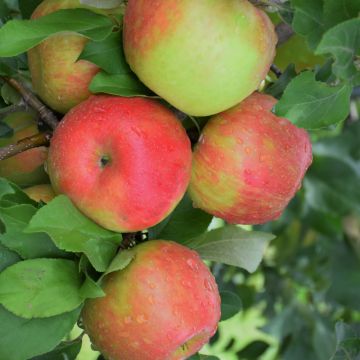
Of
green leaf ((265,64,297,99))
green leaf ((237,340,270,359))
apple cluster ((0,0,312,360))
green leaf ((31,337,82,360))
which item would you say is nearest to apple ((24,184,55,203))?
apple cluster ((0,0,312,360))

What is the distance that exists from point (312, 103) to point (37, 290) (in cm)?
36

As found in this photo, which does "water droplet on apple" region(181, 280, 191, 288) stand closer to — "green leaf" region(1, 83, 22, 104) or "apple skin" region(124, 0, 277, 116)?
"apple skin" region(124, 0, 277, 116)

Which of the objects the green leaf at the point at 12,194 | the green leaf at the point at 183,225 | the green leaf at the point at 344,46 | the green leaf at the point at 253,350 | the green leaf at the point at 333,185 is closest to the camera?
the green leaf at the point at 344,46

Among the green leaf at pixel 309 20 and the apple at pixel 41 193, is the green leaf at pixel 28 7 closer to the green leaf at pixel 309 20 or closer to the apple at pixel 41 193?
the apple at pixel 41 193

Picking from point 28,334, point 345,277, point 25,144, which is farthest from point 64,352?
point 345,277

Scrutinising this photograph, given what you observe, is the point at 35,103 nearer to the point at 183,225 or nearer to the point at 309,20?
the point at 183,225

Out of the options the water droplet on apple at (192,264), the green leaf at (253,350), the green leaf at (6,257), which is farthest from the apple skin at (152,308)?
the green leaf at (253,350)

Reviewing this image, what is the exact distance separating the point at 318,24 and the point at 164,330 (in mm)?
372

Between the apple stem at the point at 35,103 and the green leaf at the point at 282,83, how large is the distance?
0.30 m

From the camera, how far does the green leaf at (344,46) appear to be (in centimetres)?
69

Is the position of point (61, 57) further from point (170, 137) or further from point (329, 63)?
point (329, 63)

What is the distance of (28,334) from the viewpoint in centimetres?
77

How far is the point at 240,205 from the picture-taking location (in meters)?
0.85

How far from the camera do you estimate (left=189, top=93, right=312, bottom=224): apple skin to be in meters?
0.83
